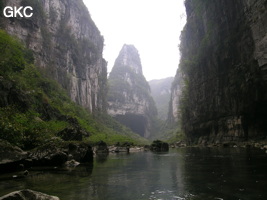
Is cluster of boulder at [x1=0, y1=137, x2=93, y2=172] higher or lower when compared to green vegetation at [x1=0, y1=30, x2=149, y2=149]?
lower

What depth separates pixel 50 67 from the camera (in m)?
62.3

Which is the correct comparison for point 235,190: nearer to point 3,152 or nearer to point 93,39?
point 3,152

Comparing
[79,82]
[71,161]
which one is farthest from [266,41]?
[79,82]

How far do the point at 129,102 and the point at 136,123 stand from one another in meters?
14.0

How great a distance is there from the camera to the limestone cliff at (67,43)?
5612 cm

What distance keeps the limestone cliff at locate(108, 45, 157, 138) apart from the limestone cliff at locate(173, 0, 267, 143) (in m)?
83.5

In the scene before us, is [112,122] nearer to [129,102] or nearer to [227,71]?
[129,102]

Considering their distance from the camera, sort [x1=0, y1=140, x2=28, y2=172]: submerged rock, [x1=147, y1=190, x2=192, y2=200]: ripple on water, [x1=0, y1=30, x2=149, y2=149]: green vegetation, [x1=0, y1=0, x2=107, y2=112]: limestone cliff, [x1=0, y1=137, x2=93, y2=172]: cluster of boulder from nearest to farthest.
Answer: [x1=147, y1=190, x2=192, y2=200]: ripple on water, [x1=0, y1=140, x2=28, y2=172]: submerged rock, [x1=0, y1=137, x2=93, y2=172]: cluster of boulder, [x1=0, y1=30, x2=149, y2=149]: green vegetation, [x1=0, y1=0, x2=107, y2=112]: limestone cliff

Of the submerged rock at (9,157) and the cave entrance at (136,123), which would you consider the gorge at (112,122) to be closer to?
the submerged rock at (9,157)

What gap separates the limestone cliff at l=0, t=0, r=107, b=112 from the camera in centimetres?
5612

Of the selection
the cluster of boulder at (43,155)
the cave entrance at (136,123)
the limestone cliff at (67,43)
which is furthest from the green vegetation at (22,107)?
the cave entrance at (136,123)

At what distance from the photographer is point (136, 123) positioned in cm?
14925

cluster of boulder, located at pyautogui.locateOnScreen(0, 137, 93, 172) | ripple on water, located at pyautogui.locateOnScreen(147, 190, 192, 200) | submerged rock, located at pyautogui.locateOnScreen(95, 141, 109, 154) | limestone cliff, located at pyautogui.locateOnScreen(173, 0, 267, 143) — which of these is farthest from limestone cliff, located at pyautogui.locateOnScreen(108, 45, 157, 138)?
ripple on water, located at pyautogui.locateOnScreen(147, 190, 192, 200)

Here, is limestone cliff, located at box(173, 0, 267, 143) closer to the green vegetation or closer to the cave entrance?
the green vegetation
